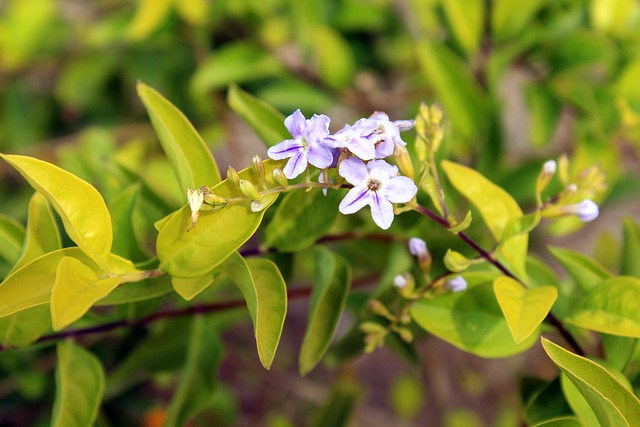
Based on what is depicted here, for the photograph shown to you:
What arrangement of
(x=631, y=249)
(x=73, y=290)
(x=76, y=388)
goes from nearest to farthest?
(x=73, y=290) → (x=76, y=388) → (x=631, y=249)

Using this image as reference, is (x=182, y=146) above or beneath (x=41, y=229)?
above

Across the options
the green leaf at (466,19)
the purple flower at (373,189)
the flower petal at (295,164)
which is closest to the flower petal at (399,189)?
the purple flower at (373,189)

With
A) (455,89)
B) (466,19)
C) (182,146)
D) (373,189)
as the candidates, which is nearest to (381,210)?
(373,189)

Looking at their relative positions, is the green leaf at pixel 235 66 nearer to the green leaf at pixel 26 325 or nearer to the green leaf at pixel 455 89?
the green leaf at pixel 455 89

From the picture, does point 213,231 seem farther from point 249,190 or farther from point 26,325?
point 26,325

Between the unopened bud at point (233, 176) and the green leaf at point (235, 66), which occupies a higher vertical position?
the unopened bud at point (233, 176)

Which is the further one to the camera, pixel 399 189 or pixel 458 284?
pixel 458 284

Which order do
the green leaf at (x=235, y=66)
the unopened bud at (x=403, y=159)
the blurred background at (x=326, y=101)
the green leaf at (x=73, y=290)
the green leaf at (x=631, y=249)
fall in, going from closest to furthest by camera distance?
1. the green leaf at (x=73, y=290)
2. the unopened bud at (x=403, y=159)
3. the green leaf at (x=631, y=249)
4. the blurred background at (x=326, y=101)
5. the green leaf at (x=235, y=66)

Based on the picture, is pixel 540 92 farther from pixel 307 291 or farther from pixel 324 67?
pixel 307 291
